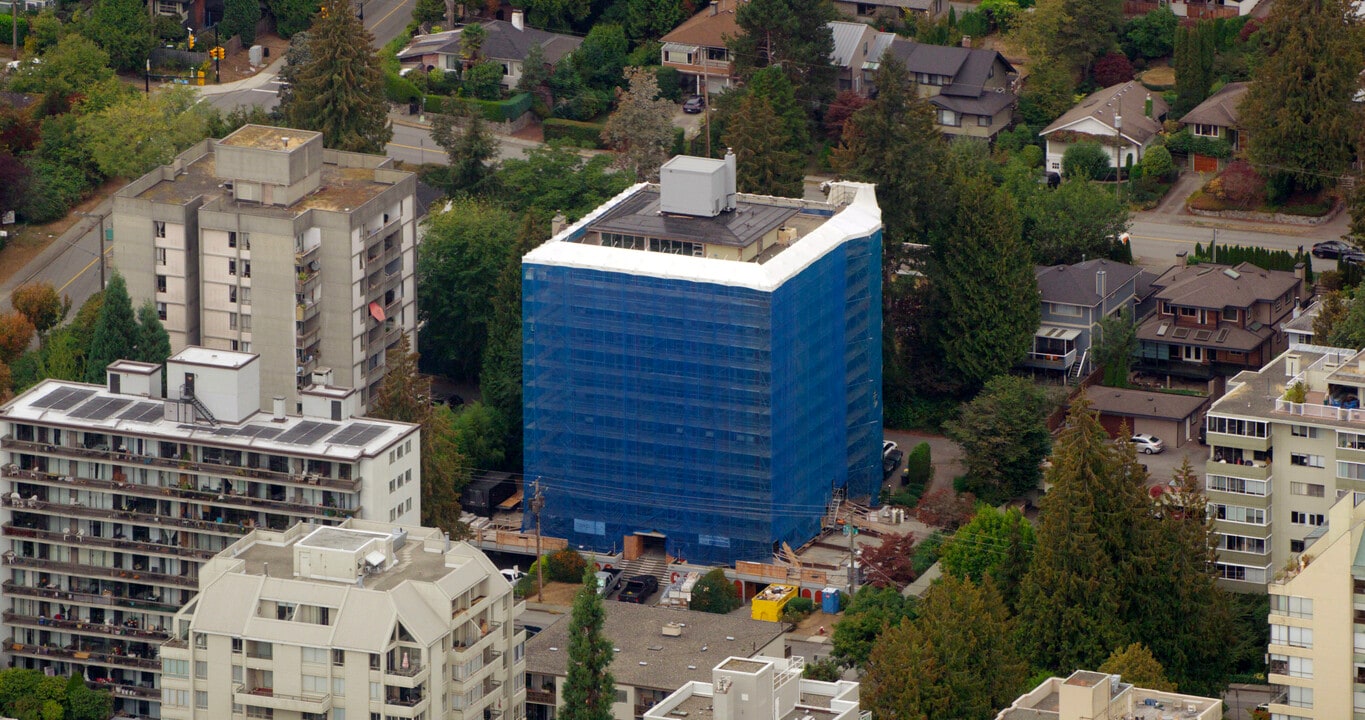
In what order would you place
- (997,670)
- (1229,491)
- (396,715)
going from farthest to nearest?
1. (1229,491)
2. (997,670)
3. (396,715)

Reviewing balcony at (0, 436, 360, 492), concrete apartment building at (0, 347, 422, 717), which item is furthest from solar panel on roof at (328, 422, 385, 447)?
balcony at (0, 436, 360, 492)

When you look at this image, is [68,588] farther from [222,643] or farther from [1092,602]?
[1092,602]

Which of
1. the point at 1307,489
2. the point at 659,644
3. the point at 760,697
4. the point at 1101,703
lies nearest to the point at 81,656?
the point at 659,644

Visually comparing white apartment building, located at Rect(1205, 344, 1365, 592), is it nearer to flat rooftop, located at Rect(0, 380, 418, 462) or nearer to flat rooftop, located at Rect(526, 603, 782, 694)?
flat rooftop, located at Rect(526, 603, 782, 694)

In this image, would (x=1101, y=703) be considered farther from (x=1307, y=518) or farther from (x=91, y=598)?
(x=91, y=598)

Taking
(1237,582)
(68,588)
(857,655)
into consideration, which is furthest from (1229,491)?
(68,588)

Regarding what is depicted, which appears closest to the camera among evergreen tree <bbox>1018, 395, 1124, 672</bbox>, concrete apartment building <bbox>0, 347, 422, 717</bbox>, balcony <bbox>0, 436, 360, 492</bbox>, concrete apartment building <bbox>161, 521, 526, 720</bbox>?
concrete apartment building <bbox>161, 521, 526, 720</bbox>

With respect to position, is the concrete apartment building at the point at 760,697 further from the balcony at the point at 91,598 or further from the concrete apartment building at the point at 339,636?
the balcony at the point at 91,598
